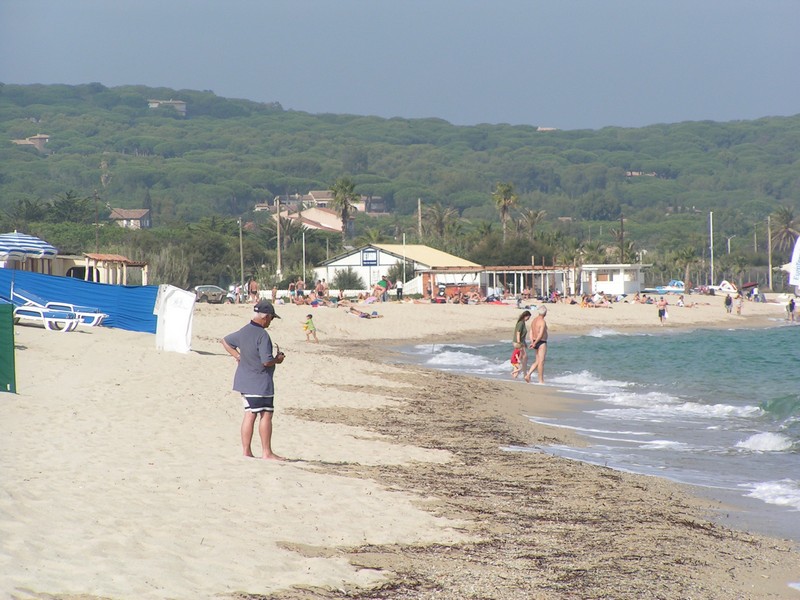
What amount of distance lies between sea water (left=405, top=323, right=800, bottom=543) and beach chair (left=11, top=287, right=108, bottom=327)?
803 cm

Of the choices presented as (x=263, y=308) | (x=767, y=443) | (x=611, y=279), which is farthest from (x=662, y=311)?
(x=263, y=308)

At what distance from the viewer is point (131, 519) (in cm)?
651

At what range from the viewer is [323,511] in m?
7.38

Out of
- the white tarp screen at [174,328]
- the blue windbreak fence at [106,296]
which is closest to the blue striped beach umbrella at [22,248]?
the blue windbreak fence at [106,296]

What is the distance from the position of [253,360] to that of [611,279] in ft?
214

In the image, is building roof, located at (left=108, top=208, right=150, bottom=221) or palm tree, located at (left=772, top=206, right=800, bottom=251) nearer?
palm tree, located at (left=772, top=206, right=800, bottom=251)

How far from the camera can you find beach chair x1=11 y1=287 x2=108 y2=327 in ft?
73.0

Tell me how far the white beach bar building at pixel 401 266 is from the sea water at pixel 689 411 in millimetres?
24762

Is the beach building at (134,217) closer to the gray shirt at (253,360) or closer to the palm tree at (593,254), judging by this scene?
the palm tree at (593,254)

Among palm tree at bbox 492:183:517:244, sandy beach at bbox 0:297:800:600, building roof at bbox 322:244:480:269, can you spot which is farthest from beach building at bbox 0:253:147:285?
palm tree at bbox 492:183:517:244

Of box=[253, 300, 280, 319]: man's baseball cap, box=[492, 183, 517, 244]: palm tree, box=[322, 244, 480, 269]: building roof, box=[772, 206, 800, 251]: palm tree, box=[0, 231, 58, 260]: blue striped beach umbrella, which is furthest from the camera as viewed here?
box=[772, 206, 800, 251]: palm tree

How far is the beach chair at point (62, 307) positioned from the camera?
2225cm

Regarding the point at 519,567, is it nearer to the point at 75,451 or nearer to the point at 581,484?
the point at 581,484

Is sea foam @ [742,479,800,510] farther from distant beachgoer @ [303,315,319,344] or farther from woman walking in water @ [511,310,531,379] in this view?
distant beachgoer @ [303,315,319,344]
